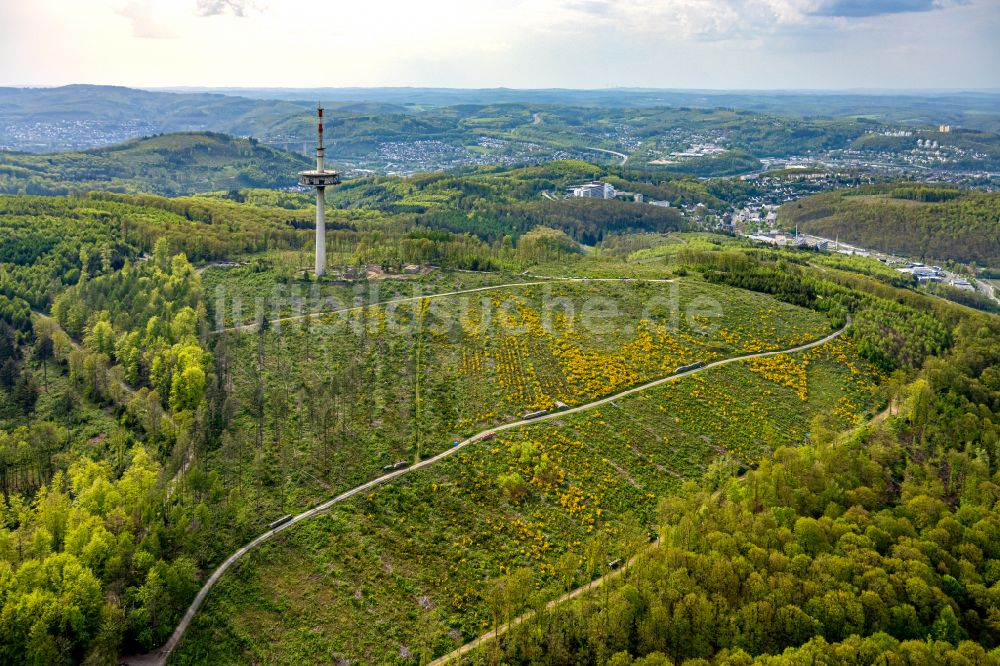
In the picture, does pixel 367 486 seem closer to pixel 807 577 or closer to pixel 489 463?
pixel 489 463

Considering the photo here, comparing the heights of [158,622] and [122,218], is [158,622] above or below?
below

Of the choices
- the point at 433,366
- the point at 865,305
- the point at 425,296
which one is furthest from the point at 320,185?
the point at 865,305

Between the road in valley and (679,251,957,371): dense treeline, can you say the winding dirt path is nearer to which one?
(679,251,957,371): dense treeline

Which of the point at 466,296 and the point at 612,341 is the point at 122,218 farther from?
the point at 612,341

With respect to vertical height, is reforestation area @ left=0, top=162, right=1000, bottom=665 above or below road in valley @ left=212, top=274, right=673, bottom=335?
below

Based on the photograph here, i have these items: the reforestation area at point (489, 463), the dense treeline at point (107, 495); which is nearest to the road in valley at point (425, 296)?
the reforestation area at point (489, 463)

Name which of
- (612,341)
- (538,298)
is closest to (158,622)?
(612,341)

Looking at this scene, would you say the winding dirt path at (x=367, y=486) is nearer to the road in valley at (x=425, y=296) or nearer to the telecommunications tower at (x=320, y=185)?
the road in valley at (x=425, y=296)

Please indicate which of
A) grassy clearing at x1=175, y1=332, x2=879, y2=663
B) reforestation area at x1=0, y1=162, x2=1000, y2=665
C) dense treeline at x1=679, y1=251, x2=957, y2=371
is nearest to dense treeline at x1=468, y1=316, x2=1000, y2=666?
reforestation area at x1=0, y1=162, x2=1000, y2=665
